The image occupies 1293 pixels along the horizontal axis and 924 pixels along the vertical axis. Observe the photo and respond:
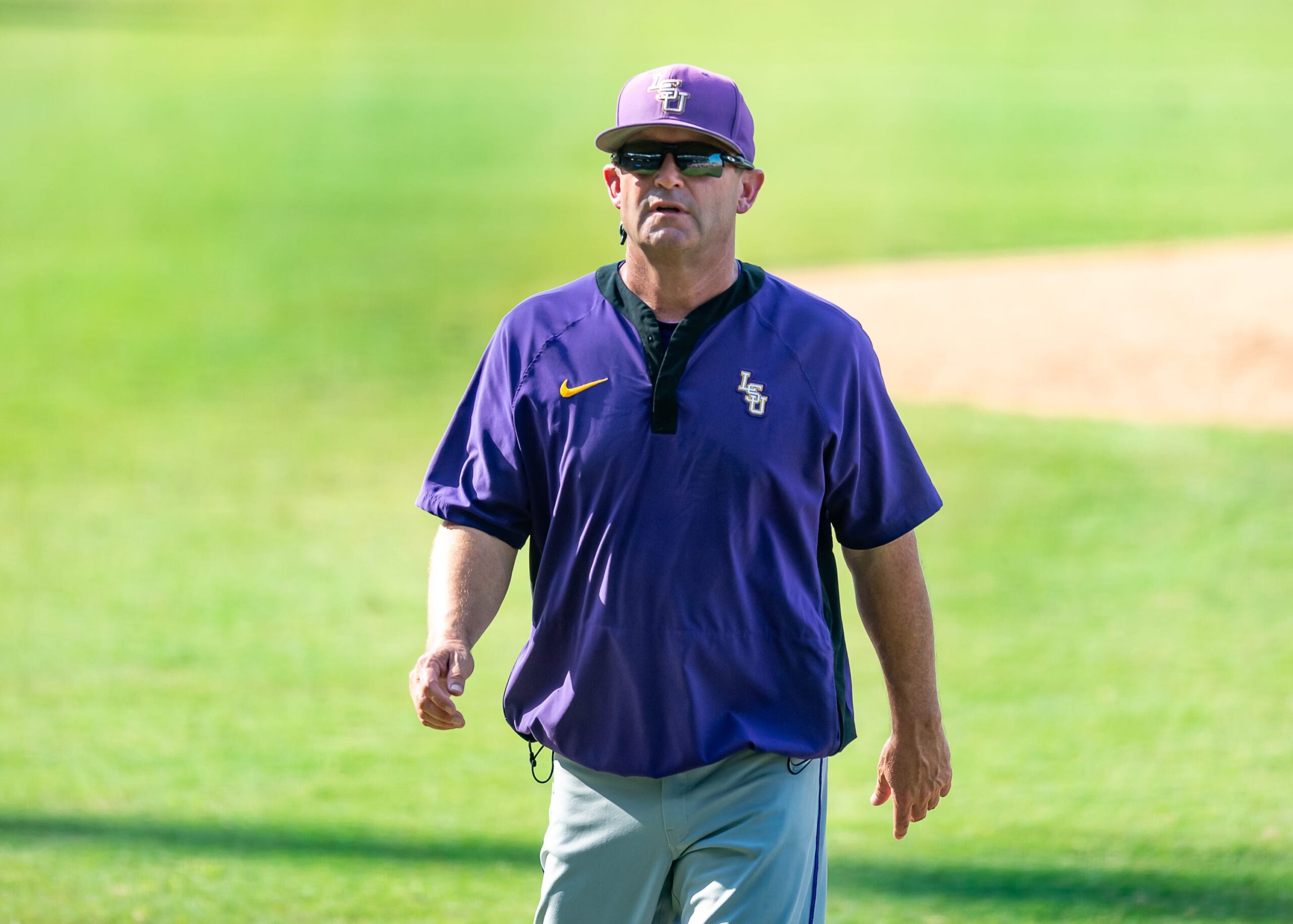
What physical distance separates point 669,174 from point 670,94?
15 cm

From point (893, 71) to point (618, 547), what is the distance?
29328 millimetres

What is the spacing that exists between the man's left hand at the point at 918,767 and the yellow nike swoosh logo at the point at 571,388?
90 cm

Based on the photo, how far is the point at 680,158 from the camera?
3205mm

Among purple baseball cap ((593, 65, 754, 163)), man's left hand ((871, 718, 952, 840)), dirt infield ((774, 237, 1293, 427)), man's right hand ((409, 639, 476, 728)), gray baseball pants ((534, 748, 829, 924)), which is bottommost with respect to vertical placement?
gray baseball pants ((534, 748, 829, 924))

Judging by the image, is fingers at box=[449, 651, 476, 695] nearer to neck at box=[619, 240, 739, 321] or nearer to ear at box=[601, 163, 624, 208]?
neck at box=[619, 240, 739, 321]

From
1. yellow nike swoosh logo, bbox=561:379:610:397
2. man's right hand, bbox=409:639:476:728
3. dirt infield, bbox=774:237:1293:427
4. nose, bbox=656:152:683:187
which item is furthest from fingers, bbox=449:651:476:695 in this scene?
dirt infield, bbox=774:237:1293:427

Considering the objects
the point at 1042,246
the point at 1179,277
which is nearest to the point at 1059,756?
the point at 1179,277

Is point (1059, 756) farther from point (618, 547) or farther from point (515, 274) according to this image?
point (515, 274)

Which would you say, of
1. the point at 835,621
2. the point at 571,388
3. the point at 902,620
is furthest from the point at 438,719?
the point at 902,620

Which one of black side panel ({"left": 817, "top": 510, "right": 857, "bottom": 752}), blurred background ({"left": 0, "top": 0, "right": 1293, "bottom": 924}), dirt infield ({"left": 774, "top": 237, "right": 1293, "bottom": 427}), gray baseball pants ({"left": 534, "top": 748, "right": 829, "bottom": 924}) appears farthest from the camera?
dirt infield ({"left": 774, "top": 237, "right": 1293, "bottom": 427})

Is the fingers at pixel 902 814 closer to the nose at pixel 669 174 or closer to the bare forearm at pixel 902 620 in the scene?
the bare forearm at pixel 902 620

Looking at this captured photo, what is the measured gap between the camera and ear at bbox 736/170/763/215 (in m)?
3.35

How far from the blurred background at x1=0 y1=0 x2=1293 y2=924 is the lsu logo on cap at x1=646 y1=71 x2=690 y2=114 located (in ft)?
9.45

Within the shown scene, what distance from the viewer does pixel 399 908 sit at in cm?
523
